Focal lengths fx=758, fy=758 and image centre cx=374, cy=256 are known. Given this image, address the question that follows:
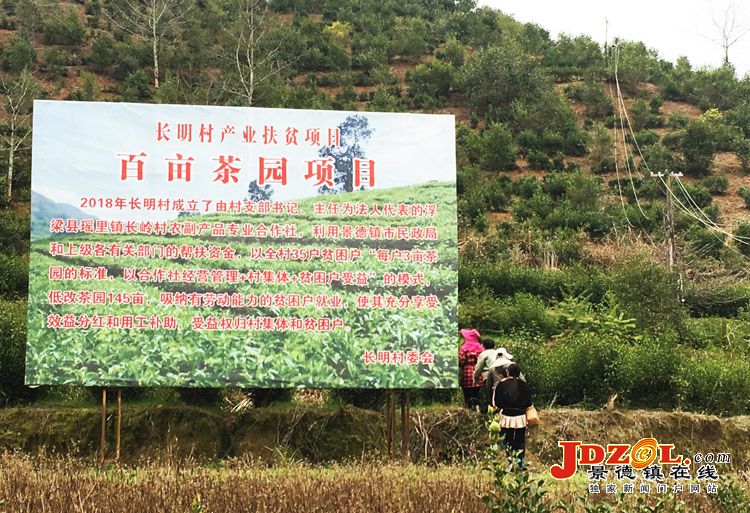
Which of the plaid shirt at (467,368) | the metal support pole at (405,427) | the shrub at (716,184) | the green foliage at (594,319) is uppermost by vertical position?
the shrub at (716,184)

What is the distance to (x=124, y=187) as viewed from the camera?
751 cm

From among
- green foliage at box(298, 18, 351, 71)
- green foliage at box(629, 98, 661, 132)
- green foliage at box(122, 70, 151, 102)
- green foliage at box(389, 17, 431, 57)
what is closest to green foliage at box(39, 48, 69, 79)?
green foliage at box(122, 70, 151, 102)

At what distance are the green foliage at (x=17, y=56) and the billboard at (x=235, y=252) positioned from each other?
27542mm

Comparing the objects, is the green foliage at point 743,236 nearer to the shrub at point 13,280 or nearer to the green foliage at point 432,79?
the green foliage at point 432,79

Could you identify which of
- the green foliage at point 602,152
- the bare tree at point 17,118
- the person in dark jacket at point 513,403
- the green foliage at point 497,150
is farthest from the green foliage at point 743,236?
the bare tree at point 17,118

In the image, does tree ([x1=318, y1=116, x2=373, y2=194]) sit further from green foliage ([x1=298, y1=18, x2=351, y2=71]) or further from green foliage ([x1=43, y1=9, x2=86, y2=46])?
green foliage ([x1=43, y1=9, x2=86, y2=46])

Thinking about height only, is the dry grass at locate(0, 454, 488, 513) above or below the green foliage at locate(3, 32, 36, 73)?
below

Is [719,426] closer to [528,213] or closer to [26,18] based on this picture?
[528,213]

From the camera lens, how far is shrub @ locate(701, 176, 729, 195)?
92.9 ft

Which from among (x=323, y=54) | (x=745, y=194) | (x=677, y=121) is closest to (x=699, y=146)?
(x=745, y=194)

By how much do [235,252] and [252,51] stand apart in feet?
62.9

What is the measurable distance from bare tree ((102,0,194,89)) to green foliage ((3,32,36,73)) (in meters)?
3.87

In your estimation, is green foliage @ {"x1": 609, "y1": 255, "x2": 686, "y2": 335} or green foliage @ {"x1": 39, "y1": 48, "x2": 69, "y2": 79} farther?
green foliage @ {"x1": 39, "y1": 48, "x2": 69, "y2": 79}

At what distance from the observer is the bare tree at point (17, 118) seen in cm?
2328
